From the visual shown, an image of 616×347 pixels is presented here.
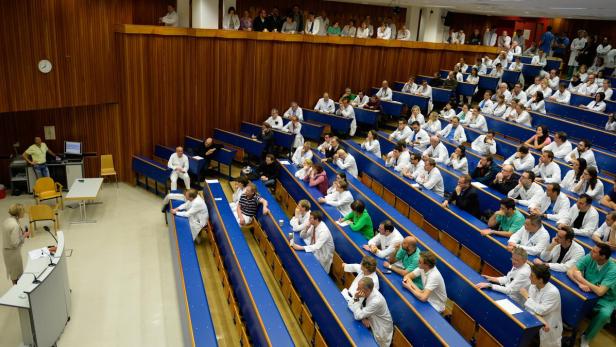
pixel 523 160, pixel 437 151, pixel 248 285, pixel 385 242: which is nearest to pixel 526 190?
pixel 523 160

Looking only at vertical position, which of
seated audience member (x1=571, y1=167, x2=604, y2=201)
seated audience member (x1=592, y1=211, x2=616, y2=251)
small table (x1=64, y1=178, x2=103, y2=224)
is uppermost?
seated audience member (x1=571, y1=167, x2=604, y2=201)

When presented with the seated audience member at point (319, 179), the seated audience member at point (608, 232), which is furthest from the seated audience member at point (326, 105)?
the seated audience member at point (608, 232)

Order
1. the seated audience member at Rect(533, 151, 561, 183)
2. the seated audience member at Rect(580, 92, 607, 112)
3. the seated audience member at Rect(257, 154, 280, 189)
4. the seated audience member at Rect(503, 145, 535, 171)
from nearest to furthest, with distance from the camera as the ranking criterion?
the seated audience member at Rect(533, 151, 561, 183) → the seated audience member at Rect(503, 145, 535, 171) → the seated audience member at Rect(257, 154, 280, 189) → the seated audience member at Rect(580, 92, 607, 112)

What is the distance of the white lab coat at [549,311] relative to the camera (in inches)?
167

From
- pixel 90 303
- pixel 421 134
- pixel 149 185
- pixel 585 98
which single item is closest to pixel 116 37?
pixel 149 185

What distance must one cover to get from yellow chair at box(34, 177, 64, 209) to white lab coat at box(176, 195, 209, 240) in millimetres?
2868

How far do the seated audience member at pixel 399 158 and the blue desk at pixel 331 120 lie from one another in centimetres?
270

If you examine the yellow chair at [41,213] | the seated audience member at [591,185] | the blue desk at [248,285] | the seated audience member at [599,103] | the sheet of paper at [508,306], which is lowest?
the yellow chair at [41,213]

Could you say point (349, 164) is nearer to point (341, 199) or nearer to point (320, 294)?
point (341, 199)

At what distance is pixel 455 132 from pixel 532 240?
439cm

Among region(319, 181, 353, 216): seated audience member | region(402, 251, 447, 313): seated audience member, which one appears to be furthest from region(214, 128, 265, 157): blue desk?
region(402, 251, 447, 313): seated audience member

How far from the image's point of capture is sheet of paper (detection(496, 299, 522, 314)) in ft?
13.9

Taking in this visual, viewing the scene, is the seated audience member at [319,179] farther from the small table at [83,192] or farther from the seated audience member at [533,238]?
the small table at [83,192]

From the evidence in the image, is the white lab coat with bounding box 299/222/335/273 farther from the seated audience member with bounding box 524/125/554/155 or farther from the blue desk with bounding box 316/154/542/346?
the seated audience member with bounding box 524/125/554/155
